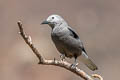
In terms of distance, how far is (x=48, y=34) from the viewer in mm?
10820

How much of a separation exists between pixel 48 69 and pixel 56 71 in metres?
0.18

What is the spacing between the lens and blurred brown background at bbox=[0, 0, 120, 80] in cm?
1008

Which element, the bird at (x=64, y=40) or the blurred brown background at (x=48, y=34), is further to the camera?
the blurred brown background at (x=48, y=34)

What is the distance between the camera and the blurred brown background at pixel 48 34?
10.1 metres

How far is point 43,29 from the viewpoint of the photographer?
10984 millimetres

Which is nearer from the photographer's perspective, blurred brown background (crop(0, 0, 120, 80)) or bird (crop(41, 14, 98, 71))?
bird (crop(41, 14, 98, 71))

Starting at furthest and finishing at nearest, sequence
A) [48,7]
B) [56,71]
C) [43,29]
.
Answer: [48,7], [43,29], [56,71]

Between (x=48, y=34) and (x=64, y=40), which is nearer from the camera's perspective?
(x=64, y=40)

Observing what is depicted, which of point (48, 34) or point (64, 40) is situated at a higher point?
point (64, 40)
